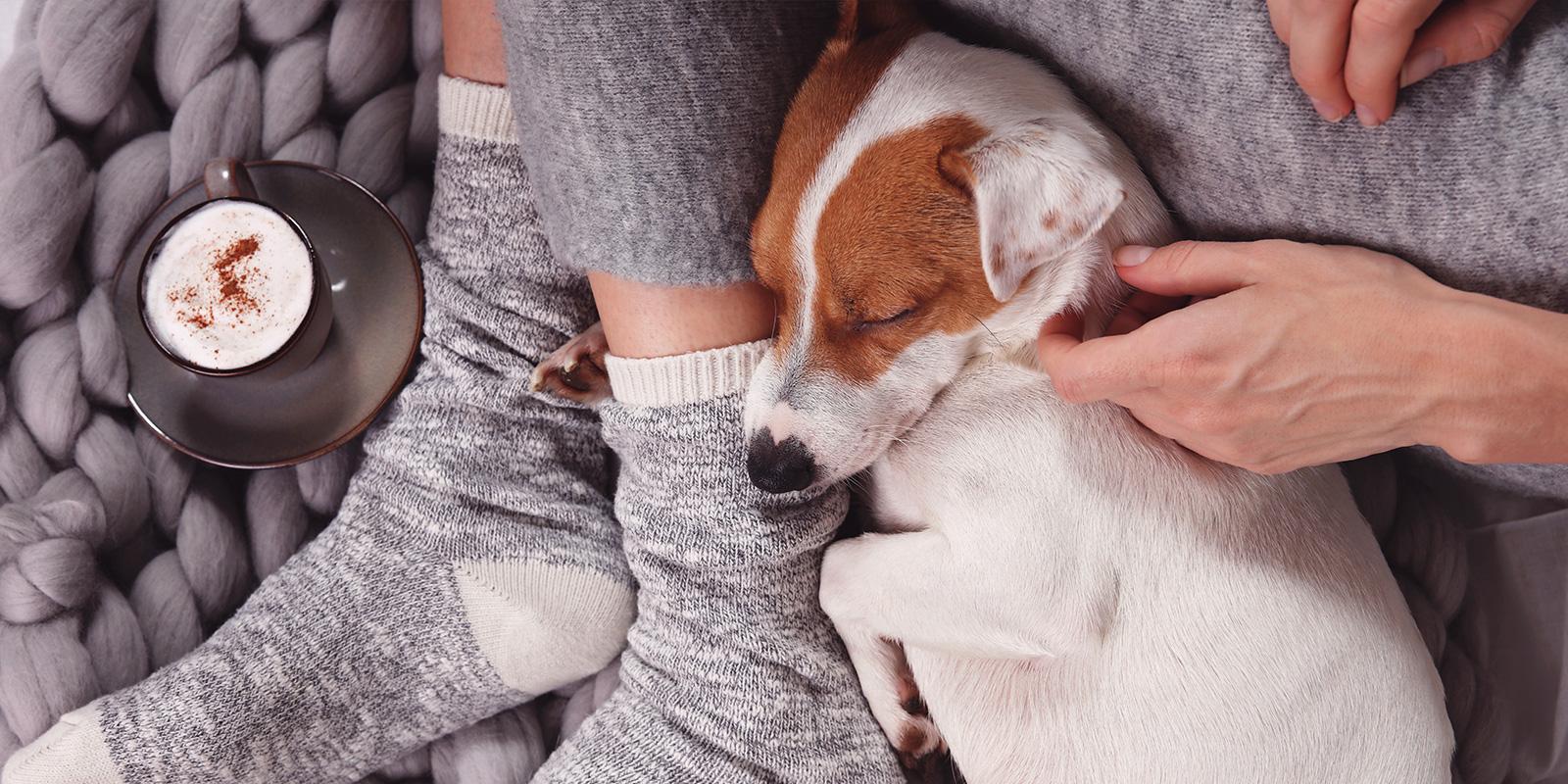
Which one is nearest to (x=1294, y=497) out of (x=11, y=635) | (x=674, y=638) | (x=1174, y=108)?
(x=1174, y=108)

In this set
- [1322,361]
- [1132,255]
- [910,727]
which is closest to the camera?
[1322,361]

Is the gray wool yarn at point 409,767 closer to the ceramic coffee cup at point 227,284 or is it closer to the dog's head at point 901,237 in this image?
the ceramic coffee cup at point 227,284

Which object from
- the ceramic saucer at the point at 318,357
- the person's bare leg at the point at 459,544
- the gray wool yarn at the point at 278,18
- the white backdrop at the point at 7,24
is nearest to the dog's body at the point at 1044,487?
the person's bare leg at the point at 459,544

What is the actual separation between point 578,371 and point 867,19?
1.89ft

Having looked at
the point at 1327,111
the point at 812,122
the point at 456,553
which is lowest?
the point at 456,553

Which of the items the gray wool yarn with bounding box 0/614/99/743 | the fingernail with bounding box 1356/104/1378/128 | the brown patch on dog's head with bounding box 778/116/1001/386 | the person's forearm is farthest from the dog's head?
the gray wool yarn with bounding box 0/614/99/743

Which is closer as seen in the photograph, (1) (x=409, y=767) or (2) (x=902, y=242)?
(2) (x=902, y=242)

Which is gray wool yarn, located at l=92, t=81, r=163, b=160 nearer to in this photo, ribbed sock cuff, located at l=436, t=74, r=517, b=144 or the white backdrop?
the white backdrop

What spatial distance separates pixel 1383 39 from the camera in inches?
28.4

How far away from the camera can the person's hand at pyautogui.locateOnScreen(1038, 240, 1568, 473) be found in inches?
30.7

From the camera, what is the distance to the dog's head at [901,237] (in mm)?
926

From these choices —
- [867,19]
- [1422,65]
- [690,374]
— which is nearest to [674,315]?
[690,374]

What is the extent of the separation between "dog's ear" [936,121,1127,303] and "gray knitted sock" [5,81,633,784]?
0.62 meters

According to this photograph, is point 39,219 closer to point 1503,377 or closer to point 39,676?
point 39,676
